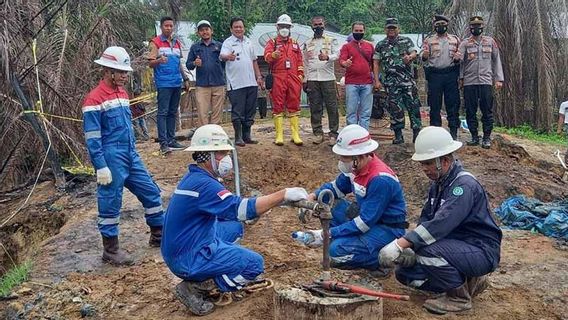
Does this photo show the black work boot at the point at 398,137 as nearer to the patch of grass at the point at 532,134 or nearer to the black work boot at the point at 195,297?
the patch of grass at the point at 532,134

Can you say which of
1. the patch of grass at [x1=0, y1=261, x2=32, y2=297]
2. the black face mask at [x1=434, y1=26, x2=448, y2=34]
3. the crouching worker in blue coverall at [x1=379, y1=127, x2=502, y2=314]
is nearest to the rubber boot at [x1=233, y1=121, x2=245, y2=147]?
the black face mask at [x1=434, y1=26, x2=448, y2=34]

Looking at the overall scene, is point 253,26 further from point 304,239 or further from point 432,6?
point 304,239

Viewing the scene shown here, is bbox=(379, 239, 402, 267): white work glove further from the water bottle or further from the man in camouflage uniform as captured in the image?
the man in camouflage uniform

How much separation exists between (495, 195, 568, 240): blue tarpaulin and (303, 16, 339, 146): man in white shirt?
10.7 feet

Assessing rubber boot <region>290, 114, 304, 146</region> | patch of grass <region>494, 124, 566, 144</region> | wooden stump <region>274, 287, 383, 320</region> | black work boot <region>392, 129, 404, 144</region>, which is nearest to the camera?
wooden stump <region>274, 287, 383, 320</region>

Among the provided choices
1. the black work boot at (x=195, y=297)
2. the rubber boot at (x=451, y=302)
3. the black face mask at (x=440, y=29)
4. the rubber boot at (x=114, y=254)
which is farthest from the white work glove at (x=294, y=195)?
the black face mask at (x=440, y=29)

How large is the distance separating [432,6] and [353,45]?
1364 centimetres

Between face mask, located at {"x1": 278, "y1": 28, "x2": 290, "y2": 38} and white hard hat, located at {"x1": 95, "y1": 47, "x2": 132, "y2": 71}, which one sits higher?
face mask, located at {"x1": 278, "y1": 28, "x2": 290, "y2": 38}

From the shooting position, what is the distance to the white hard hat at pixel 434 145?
448cm

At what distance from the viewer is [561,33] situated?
49.5 feet

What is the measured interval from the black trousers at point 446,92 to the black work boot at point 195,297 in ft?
19.4

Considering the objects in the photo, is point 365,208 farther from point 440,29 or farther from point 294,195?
point 440,29

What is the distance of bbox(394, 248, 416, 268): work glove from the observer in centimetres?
448

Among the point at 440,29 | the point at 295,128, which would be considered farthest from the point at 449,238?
the point at 295,128
